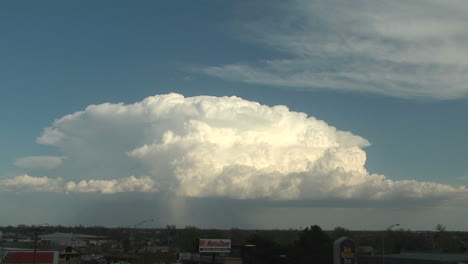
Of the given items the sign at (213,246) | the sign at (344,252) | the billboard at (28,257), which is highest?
the sign at (344,252)

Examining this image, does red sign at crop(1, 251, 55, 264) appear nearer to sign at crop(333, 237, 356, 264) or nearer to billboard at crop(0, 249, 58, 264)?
billboard at crop(0, 249, 58, 264)

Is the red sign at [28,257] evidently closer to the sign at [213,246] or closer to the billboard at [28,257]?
the billboard at [28,257]

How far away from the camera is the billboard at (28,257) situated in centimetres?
8825

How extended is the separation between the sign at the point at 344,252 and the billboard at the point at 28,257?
5613 centimetres

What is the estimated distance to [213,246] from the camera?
83812 mm

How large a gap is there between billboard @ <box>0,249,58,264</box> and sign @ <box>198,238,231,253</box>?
96.9 feet

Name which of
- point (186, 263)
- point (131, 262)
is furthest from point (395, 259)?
point (131, 262)

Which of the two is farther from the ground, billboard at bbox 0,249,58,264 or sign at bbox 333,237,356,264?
sign at bbox 333,237,356,264

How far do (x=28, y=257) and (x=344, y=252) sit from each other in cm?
6203

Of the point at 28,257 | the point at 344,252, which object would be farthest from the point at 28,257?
the point at 344,252

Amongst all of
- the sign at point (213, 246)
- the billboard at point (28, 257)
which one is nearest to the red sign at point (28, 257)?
the billboard at point (28, 257)

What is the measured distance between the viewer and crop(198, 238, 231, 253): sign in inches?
3265

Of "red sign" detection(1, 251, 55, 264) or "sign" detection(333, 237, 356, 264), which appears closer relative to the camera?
"sign" detection(333, 237, 356, 264)

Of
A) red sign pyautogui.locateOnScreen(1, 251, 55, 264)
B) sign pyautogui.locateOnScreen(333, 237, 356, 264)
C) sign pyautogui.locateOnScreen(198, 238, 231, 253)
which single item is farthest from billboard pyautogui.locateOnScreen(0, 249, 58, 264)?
sign pyautogui.locateOnScreen(333, 237, 356, 264)
